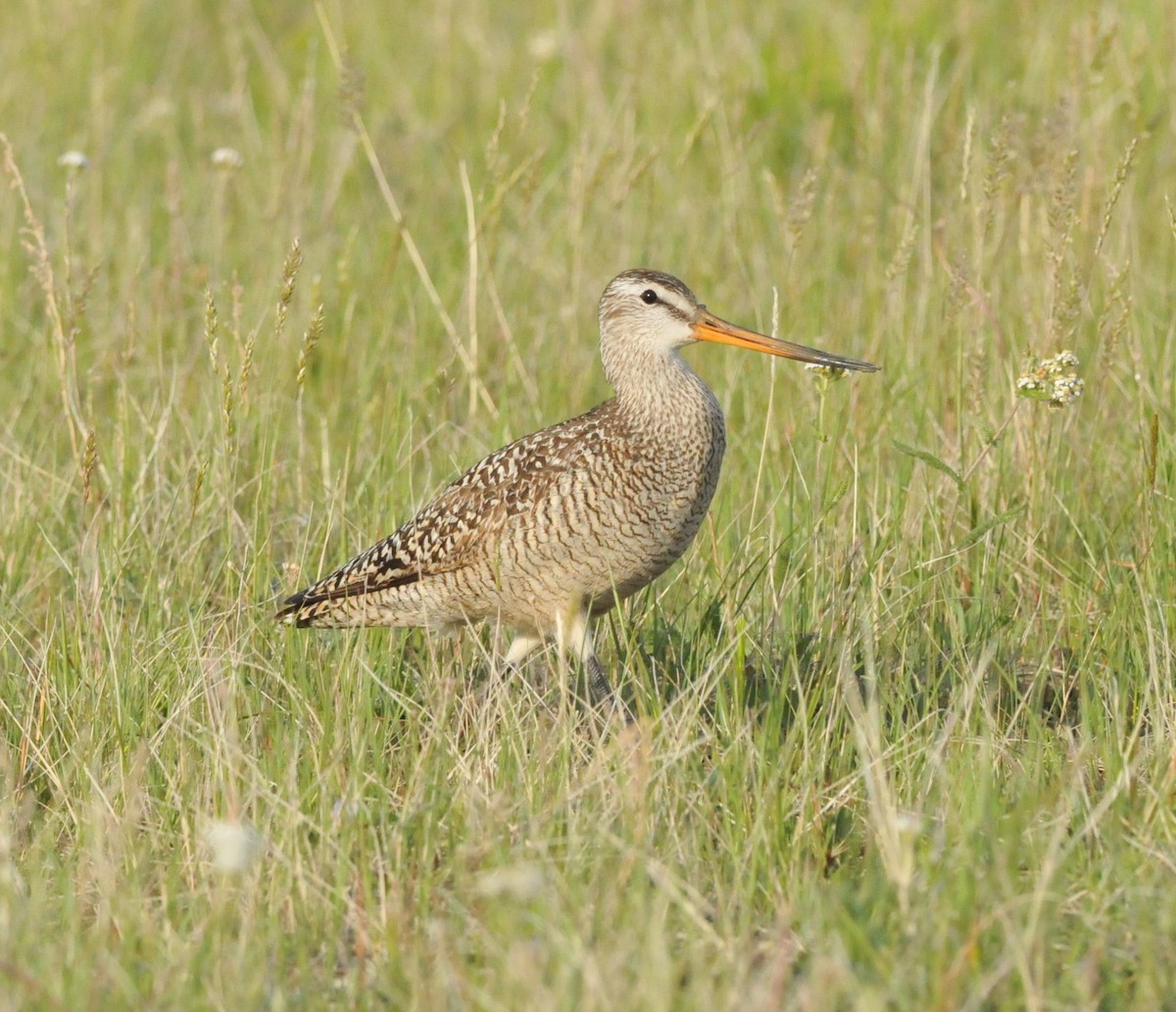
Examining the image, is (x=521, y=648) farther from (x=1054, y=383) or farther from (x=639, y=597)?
(x=1054, y=383)

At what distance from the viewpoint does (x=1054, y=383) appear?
16.8 feet

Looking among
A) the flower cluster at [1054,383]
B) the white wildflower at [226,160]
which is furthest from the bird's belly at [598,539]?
the white wildflower at [226,160]

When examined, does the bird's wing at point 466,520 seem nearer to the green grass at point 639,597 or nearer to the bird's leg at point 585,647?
the green grass at point 639,597

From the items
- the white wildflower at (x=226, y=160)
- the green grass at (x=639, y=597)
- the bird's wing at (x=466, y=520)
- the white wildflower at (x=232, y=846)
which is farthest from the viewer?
the white wildflower at (x=226, y=160)

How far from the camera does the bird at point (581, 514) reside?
5.33 meters

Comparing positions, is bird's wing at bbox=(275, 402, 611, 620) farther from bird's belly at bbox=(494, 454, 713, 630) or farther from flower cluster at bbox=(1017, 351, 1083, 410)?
flower cluster at bbox=(1017, 351, 1083, 410)

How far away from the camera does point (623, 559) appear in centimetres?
529

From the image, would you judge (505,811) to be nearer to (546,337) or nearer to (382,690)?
(382,690)

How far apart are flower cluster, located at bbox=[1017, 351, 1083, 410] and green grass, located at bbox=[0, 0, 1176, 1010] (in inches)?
11.4

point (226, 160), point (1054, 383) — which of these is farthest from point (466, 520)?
point (226, 160)

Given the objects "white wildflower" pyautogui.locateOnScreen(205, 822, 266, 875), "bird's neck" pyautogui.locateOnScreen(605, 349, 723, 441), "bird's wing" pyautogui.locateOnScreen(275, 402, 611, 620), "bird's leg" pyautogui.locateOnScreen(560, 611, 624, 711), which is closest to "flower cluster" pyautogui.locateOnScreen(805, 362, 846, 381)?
"bird's neck" pyautogui.locateOnScreen(605, 349, 723, 441)

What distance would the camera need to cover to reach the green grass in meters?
3.60

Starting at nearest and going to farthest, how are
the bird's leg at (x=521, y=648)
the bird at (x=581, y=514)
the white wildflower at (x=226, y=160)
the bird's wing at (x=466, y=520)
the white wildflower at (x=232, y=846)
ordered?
the white wildflower at (x=232, y=846), the bird at (x=581, y=514), the bird's wing at (x=466, y=520), the bird's leg at (x=521, y=648), the white wildflower at (x=226, y=160)

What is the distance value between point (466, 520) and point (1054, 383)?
1.72m
